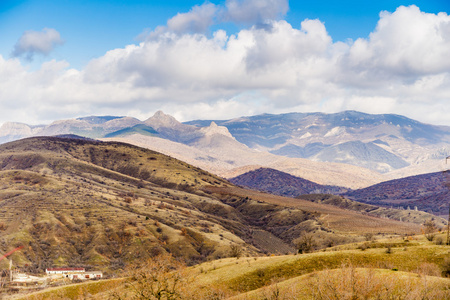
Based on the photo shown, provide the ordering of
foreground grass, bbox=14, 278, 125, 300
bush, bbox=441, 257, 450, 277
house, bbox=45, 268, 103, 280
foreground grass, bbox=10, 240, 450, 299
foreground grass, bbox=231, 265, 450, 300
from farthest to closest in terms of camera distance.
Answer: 1. house, bbox=45, 268, 103, 280
2. foreground grass, bbox=14, 278, 125, 300
3. bush, bbox=441, 257, 450, 277
4. foreground grass, bbox=10, 240, 450, 299
5. foreground grass, bbox=231, 265, 450, 300

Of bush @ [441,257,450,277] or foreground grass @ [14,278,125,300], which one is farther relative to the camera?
foreground grass @ [14,278,125,300]

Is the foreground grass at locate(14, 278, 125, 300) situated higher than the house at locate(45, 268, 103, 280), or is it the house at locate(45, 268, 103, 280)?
the foreground grass at locate(14, 278, 125, 300)

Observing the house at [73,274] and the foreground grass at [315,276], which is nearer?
the foreground grass at [315,276]

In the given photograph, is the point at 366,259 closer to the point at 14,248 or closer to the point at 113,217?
the point at 14,248

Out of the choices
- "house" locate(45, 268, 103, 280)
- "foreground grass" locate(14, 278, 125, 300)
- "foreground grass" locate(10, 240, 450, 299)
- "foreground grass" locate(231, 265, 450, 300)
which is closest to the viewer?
"foreground grass" locate(231, 265, 450, 300)

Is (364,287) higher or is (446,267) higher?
(364,287)

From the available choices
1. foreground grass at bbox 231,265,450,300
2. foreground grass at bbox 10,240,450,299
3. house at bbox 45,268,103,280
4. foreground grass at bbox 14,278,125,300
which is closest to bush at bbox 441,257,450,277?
foreground grass at bbox 10,240,450,299

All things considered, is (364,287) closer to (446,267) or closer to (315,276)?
(315,276)

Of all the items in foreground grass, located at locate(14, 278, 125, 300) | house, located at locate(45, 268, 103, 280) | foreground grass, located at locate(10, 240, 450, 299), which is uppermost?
foreground grass, located at locate(10, 240, 450, 299)

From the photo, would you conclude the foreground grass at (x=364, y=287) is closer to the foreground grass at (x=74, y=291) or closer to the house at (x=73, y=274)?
the foreground grass at (x=74, y=291)

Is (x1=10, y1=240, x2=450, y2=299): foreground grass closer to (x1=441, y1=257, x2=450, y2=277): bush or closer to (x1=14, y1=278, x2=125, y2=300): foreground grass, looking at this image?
(x1=14, y1=278, x2=125, y2=300): foreground grass

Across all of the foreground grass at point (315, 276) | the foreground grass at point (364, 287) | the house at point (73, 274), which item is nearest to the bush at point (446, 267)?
the foreground grass at point (315, 276)

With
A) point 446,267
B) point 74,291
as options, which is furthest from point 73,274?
point 446,267

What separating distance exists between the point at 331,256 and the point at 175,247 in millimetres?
118258
